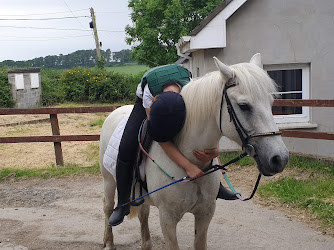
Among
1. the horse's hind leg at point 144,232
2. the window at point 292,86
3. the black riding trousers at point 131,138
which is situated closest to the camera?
the black riding trousers at point 131,138

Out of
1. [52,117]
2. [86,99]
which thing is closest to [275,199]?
[52,117]

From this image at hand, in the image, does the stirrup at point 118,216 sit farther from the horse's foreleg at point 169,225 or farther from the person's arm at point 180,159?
the person's arm at point 180,159

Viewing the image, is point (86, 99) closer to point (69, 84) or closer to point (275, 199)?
point (69, 84)

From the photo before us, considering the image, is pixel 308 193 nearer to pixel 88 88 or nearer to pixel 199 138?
pixel 199 138

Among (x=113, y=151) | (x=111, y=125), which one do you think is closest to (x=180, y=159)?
(x=113, y=151)

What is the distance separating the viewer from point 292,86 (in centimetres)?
834

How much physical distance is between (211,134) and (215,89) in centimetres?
34

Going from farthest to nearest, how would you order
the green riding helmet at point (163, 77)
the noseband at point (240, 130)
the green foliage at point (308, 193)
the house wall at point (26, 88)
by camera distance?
the house wall at point (26, 88)
the green foliage at point (308, 193)
the green riding helmet at point (163, 77)
the noseband at point (240, 130)

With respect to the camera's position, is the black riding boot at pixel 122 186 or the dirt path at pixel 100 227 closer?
the black riding boot at pixel 122 186

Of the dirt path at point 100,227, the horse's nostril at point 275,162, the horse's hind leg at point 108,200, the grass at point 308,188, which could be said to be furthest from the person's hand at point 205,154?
the grass at point 308,188

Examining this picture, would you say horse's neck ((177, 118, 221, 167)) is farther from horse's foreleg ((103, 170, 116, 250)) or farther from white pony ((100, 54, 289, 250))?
horse's foreleg ((103, 170, 116, 250))

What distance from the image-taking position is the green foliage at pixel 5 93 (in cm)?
2253

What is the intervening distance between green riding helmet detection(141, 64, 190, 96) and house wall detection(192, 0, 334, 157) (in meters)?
5.16

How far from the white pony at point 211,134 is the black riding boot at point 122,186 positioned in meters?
0.21
